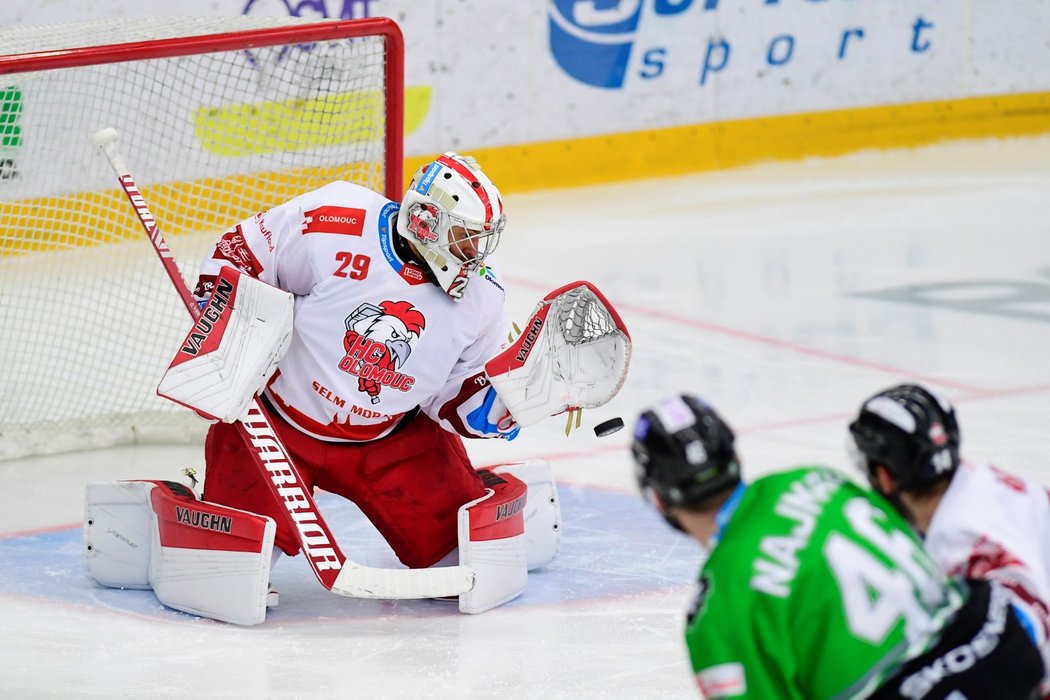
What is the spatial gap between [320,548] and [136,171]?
299cm

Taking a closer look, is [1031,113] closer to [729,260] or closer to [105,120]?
[729,260]

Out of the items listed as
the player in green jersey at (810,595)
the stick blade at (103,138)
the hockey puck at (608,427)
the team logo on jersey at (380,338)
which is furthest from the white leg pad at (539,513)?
the player in green jersey at (810,595)

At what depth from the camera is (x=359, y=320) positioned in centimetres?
378

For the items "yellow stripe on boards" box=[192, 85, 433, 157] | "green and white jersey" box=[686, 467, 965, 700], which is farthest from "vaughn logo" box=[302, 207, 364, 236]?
"green and white jersey" box=[686, 467, 965, 700]

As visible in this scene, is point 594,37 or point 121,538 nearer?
point 121,538

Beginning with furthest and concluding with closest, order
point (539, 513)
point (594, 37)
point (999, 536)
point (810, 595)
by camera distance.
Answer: point (594, 37)
point (539, 513)
point (999, 536)
point (810, 595)

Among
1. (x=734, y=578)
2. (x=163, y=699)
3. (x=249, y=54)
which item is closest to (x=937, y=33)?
(x=249, y=54)

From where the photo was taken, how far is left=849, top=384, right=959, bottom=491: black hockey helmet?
91.0 inches

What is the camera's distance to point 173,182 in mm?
6035

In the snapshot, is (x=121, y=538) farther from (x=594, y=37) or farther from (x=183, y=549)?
(x=594, y=37)

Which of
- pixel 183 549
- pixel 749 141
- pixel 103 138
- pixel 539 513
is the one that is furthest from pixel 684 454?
pixel 749 141

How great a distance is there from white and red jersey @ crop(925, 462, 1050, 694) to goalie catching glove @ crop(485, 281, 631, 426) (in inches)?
58.9

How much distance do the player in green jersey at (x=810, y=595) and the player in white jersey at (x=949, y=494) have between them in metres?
0.09

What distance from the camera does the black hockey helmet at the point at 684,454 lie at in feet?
Answer: 6.99
